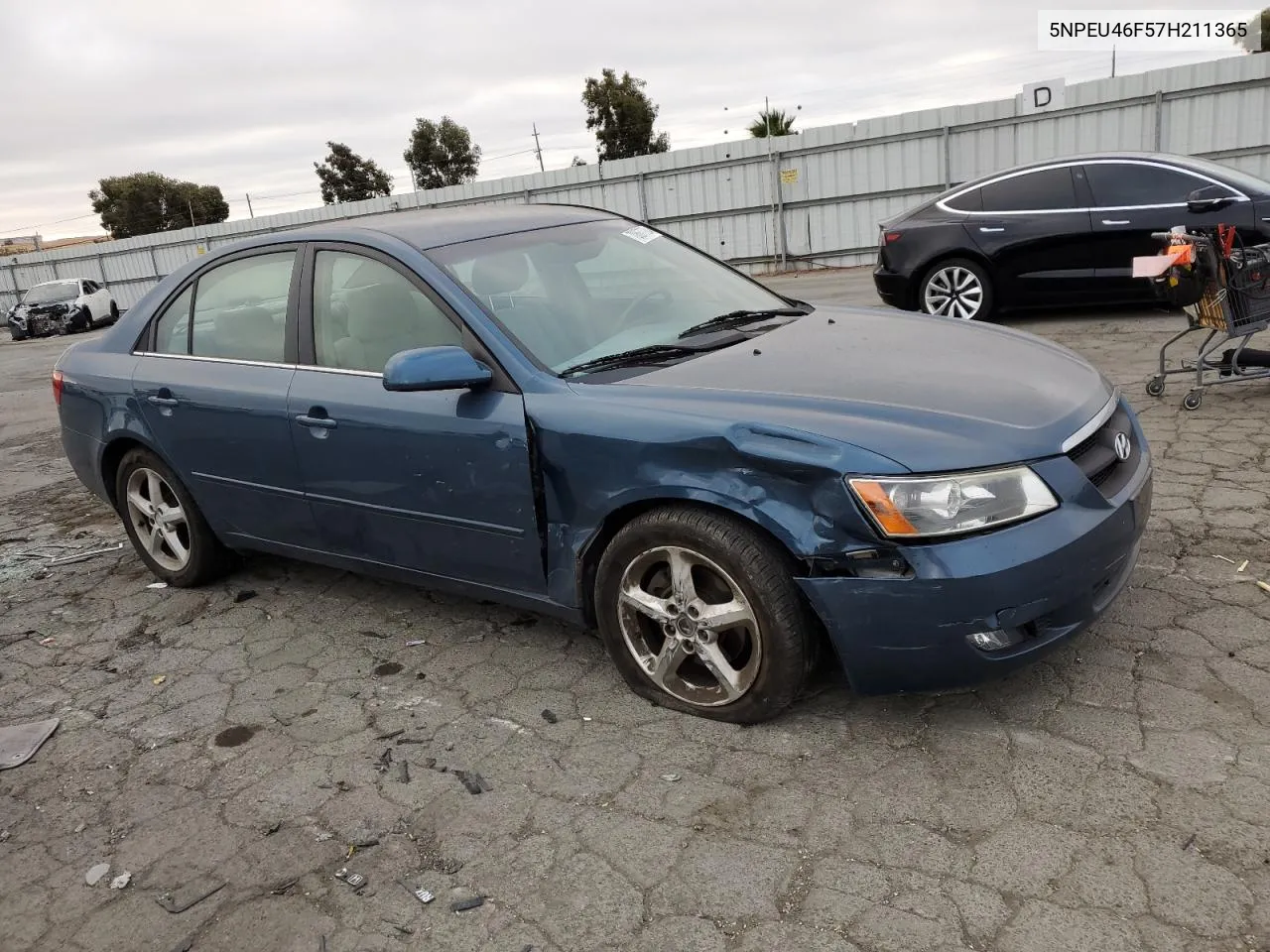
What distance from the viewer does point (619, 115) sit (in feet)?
145

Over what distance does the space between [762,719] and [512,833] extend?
814 millimetres

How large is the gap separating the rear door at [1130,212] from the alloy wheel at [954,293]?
1.02 meters

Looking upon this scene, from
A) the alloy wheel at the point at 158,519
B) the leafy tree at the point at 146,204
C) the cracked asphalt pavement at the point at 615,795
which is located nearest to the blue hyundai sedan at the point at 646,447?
the alloy wheel at the point at 158,519

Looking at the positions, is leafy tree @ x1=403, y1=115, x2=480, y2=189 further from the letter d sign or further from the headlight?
the headlight

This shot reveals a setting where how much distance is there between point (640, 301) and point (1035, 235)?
631 centimetres

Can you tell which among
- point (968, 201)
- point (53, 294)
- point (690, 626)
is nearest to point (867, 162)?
point (968, 201)

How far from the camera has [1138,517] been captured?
2.99 meters

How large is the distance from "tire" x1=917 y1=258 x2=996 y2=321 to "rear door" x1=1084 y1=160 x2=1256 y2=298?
945 millimetres

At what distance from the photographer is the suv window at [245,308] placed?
3998mm

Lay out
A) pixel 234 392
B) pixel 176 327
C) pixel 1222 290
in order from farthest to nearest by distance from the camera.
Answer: pixel 1222 290, pixel 176 327, pixel 234 392

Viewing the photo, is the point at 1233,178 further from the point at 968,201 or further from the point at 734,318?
the point at 734,318

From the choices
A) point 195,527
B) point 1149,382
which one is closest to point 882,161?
point 1149,382

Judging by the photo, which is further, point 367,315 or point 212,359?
point 212,359

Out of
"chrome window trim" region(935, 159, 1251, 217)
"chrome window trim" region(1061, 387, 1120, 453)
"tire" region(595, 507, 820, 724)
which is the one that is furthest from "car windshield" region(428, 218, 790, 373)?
"chrome window trim" region(935, 159, 1251, 217)
